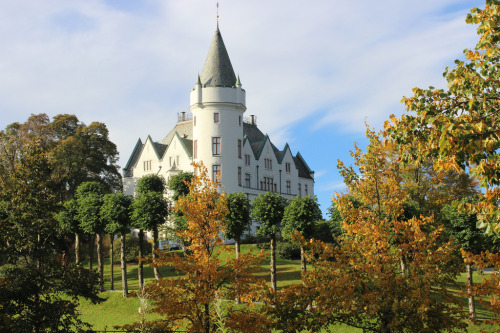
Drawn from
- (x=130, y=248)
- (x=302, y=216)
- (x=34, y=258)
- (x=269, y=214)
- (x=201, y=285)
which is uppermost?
(x=269, y=214)

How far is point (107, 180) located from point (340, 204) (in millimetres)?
48238

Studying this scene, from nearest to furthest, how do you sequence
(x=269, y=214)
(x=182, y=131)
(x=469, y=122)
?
1. (x=469, y=122)
2. (x=269, y=214)
3. (x=182, y=131)

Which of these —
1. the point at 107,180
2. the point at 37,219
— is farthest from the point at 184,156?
the point at 37,219

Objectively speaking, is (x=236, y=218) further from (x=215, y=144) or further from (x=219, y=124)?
(x=219, y=124)

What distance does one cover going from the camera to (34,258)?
61.8 feet

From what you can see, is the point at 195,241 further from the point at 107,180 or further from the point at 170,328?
the point at 107,180

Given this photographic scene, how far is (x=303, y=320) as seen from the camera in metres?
14.7

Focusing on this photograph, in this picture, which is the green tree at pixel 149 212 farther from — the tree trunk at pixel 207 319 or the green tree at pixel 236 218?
the tree trunk at pixel 207 319

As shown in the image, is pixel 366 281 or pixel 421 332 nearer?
pixel 421 332

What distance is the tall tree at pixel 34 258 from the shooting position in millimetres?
17578

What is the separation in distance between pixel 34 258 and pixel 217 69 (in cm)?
4449

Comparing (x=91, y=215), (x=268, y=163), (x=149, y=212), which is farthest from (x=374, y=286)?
(x=268, y=163)

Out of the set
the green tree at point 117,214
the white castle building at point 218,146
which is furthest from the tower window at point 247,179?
the green tree at point 117,214

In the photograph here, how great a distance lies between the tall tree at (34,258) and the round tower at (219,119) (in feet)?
132
